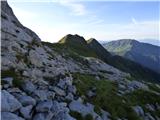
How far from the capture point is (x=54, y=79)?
102 feet

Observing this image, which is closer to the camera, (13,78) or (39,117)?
(39,117)

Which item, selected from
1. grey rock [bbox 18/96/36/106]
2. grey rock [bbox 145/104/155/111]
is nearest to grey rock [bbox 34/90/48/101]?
grey rock [bbox 18/96/36/106]

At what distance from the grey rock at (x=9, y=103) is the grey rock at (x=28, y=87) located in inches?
141

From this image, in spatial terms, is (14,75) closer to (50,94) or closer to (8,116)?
(50,94)

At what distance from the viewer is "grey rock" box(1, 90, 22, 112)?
19792mm

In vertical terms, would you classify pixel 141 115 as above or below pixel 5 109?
below

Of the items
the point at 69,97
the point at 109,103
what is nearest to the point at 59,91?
the point at 69,97

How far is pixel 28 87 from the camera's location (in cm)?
2528

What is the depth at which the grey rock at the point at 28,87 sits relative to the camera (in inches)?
981

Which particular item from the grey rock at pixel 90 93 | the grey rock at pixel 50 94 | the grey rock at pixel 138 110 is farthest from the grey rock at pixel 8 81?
the grey rock at pixel 138 110

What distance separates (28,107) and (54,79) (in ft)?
31.0

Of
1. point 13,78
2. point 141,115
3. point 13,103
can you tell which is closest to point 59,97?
point 13,78

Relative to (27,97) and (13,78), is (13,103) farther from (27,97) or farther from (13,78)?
(13,78)

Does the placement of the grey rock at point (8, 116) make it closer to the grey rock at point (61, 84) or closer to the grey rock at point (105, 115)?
the grey rock at point (61, 84)
